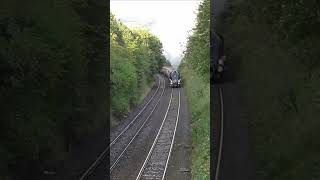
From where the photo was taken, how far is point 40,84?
17.8 metres

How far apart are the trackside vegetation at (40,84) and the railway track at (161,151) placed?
13.9ft

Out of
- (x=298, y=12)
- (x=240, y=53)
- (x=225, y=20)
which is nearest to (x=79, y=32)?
(x=298, y=12)

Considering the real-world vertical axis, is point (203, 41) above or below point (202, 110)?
above

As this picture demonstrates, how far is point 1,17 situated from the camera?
50.3ft

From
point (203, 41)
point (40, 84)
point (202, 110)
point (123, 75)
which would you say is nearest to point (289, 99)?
point (40, 84)

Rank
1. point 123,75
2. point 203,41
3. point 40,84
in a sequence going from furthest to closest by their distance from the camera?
point 123,75, point 203,41, point 40,84

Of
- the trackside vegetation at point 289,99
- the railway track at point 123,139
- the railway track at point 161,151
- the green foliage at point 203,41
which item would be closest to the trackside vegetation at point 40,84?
the railway track at point 123,139

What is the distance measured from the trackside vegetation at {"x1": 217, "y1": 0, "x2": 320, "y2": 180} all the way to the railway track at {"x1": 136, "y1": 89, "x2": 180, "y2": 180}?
485cm

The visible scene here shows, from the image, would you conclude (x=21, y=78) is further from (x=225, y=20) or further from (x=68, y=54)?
(x=225, y=20)

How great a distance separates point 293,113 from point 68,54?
1024 centimetres

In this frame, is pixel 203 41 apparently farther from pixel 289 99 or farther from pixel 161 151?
pixel 289 99

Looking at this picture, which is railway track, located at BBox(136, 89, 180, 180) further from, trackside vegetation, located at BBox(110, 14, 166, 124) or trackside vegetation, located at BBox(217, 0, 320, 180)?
trackside vegetation, located at BBox(217, 0, 320, 180)

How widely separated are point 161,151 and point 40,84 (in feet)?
33.8

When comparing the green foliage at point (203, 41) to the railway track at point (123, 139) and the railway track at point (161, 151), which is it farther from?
the railway track at point (123, 139)
